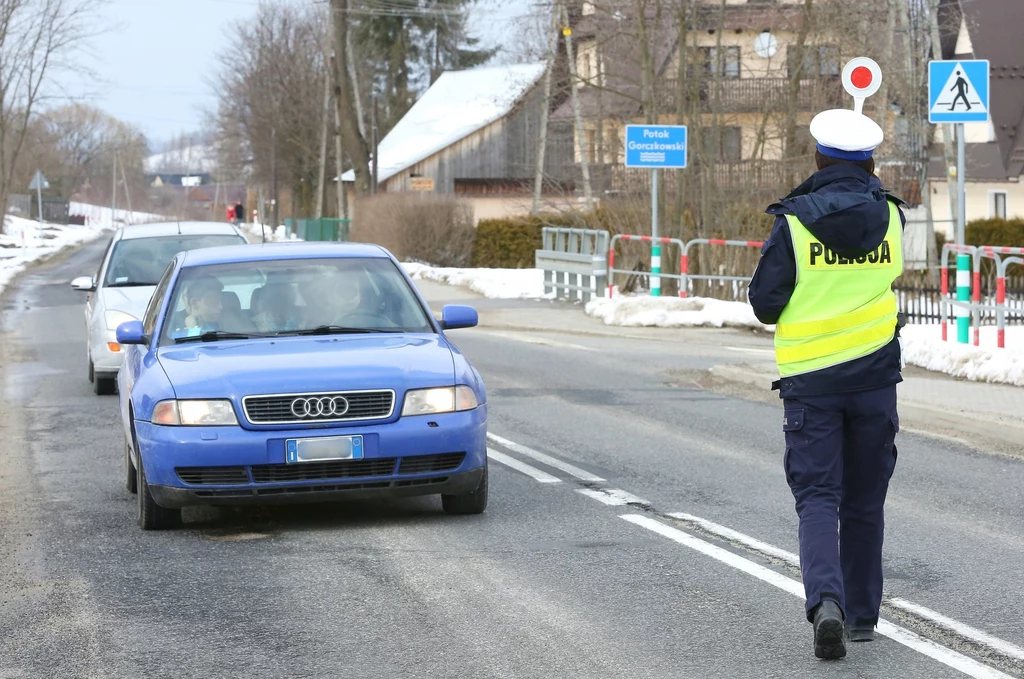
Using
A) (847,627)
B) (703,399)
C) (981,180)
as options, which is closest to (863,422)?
(847,627)

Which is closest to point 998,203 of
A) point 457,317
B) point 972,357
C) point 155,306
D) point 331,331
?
point 972,357

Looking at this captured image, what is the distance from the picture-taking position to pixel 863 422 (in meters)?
5.19

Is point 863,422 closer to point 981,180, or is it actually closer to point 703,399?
point 703,399

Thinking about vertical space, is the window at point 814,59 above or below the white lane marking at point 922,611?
above

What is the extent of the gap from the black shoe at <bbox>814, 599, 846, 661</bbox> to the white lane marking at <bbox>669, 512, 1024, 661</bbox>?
65 centimetres

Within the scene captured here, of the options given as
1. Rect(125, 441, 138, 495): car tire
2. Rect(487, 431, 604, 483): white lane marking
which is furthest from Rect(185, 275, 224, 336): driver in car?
Rect(487, 431, 604, 483): white lane marking

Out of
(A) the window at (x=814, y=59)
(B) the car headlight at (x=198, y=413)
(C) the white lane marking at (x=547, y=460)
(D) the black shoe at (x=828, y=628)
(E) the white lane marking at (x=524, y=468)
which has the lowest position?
(C) the white lane marking at (x=547, y=460)

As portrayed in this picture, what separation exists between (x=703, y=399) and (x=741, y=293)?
11471 millimetres

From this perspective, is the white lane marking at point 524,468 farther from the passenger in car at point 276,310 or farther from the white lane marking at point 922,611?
the passenger in car at point 276,310

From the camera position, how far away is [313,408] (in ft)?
24.4

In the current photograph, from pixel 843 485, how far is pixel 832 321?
0.60 m

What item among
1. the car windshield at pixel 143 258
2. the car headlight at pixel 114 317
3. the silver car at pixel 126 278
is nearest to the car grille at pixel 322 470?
the silver car at pixel 126 278

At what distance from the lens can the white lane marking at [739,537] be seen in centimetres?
695

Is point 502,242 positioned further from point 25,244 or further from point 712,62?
point 25,244
